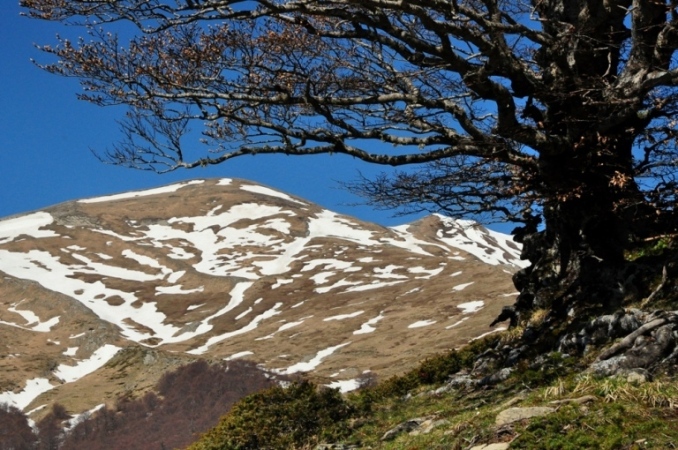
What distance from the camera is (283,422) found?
12141 millimetres

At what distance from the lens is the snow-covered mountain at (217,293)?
57.4 meters

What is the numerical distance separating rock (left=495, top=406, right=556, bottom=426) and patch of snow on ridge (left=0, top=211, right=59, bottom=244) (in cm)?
12029

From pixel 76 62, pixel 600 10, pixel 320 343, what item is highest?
pixel 76 62

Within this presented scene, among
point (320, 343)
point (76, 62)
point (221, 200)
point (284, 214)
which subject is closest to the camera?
point (76, 62)

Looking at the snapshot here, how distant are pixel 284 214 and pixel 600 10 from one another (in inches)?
5078

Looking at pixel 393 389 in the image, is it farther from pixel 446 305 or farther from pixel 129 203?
pixel 129 203

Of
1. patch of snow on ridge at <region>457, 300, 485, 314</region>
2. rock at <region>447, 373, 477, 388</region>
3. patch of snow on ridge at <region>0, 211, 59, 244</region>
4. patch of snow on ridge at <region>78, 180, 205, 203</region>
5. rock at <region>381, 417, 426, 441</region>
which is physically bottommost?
patch of snow on ridge at <region>457, 300, 485, 314</region>

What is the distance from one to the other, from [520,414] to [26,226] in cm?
13080

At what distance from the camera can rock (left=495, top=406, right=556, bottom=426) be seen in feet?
24.4

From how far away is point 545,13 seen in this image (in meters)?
13.5

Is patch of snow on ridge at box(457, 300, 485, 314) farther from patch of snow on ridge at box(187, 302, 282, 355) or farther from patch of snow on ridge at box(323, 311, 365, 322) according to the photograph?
patch of snow on ridge at box(187, 302, 282, 355)

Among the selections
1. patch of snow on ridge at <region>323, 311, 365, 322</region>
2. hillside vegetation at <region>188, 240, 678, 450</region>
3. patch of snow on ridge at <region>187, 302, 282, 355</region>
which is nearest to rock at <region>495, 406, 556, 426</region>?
hillside vegetation at <region>188, 240, 678, 450</region>

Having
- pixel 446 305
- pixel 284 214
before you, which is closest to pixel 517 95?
pixel 446 305

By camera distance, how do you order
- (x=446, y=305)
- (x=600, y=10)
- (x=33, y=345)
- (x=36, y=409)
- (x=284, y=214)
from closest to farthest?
(x=600, y=10), (x=36, y=409), (x=446, y=305), (x=33, y=345), (x=284, y=214)
